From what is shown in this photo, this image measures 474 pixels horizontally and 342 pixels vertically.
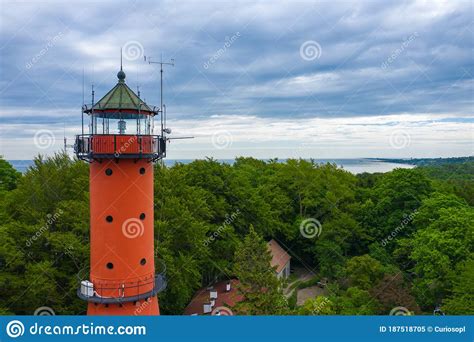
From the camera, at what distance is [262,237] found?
2642 cm

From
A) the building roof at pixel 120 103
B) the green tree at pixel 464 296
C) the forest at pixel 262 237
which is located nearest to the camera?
the building roof at pixel 120 103

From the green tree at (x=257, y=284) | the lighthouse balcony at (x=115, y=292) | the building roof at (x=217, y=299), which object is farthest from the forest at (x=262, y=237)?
the lighthouse balcony at (x=115, y=292)

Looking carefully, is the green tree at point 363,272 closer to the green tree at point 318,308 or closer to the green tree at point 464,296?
the green tree at point 318,308

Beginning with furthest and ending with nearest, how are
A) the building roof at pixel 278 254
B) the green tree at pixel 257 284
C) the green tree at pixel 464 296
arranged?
the building roof at pixel 278 254, the green tree at pixel 464 296, the green tree at pixel 257 284

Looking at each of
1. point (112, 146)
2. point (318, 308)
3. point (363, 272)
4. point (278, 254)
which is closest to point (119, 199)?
point (112, 146)

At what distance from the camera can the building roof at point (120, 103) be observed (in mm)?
16031

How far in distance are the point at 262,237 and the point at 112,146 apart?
13.8m

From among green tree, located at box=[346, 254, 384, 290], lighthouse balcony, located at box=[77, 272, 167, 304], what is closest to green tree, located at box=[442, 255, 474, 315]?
green tree, located at box=[346, 254, 384, 290]

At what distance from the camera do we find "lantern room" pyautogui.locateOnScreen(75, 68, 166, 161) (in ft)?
51.5

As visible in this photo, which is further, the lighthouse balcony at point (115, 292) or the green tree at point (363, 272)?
the green tree at point (363, 272)

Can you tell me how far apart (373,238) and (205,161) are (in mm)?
17513

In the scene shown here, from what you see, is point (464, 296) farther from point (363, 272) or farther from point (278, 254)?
point (278, 254)

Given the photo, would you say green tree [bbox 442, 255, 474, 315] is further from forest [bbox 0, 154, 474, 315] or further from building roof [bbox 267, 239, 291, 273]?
building roof [bbox 267, 239, 291, 273]

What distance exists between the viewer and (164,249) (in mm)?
23828
